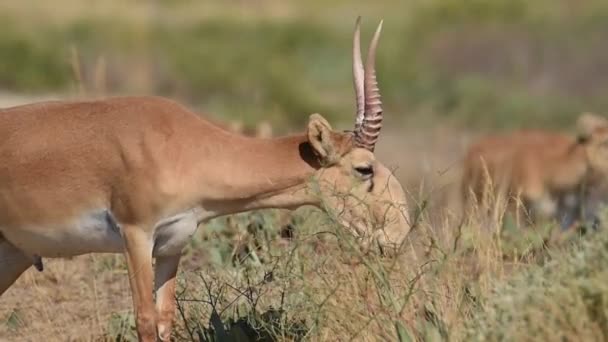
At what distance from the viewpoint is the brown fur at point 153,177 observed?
804 centimetres

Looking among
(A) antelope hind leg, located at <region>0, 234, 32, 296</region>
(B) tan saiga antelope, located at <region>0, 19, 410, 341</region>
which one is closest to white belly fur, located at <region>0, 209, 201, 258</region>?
(B) tan saiga antelope, located at <region>0, 19, 410, 341</region>

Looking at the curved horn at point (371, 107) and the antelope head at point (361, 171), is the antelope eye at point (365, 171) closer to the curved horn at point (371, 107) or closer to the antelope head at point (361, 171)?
the antelope head at point (361, 171)

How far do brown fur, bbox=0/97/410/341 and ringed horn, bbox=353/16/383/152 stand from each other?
0.28ft

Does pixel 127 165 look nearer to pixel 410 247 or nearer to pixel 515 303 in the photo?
pixel 410 247

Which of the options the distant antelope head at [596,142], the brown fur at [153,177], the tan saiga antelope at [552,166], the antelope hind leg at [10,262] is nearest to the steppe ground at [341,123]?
the brown fur at [153,177]

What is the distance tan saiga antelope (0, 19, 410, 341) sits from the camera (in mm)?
8047

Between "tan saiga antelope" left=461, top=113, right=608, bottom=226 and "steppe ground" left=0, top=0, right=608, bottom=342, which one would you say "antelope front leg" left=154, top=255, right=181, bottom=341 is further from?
"tan saiga antelope" left=461, top=113, right=608, bottom=226

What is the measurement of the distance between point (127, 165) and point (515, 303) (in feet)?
8.01

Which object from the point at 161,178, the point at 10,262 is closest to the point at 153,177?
the point at 161,178

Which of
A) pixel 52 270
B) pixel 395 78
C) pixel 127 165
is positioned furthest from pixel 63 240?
pixel 395 78

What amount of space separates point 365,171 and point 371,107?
1.23 feet

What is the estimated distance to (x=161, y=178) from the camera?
7.99m

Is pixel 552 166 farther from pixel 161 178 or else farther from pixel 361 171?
pixel 161 178

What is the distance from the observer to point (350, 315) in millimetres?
7730
